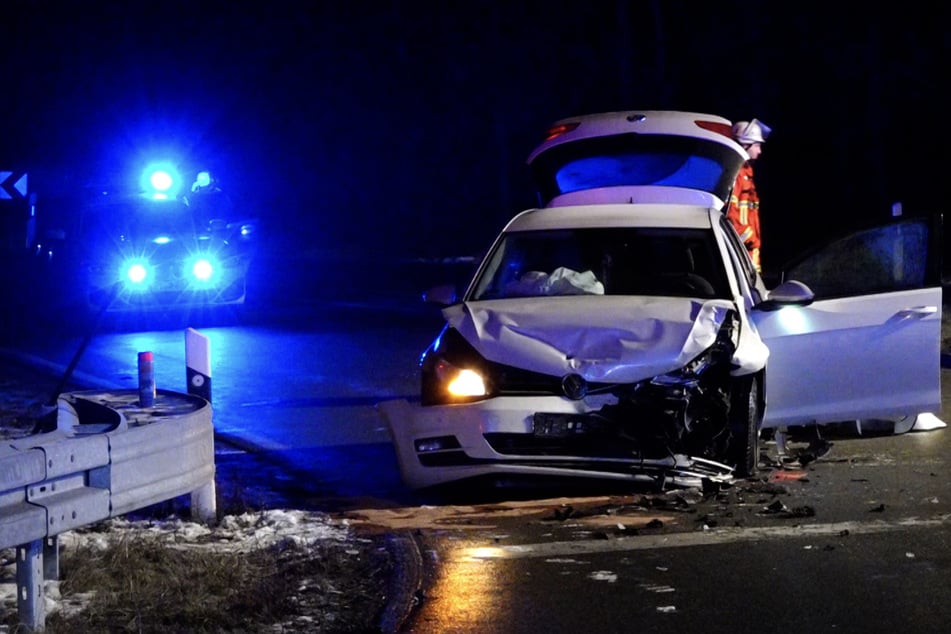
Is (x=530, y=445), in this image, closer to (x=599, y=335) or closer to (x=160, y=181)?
(x=599, y=335)

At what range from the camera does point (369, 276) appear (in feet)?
91.6

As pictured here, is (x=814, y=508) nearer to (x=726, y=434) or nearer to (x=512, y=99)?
(x=726, y=434)

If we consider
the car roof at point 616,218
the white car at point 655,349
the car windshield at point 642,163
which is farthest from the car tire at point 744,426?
the car windshield at point 642,163

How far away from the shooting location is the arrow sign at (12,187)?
23562mm

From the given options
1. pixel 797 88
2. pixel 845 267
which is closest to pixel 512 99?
pixel 797 88

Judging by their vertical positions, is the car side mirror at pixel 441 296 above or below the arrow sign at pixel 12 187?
below

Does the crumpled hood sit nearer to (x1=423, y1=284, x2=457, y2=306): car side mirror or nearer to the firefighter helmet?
(x1=423, y1=284, x2=457, y2=306): car side mirror

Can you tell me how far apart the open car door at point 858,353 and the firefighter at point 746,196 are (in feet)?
12.5

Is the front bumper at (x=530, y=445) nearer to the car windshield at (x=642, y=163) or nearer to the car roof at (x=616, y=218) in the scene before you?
the car roof at (x=616, y=218)

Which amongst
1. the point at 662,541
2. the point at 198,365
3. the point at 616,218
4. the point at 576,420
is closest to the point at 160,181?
the point at 616,218

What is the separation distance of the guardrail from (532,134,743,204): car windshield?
588 centimetres

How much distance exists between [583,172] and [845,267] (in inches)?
141

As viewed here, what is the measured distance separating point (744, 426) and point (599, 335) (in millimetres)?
984

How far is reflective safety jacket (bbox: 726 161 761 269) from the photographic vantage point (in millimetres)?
12844
